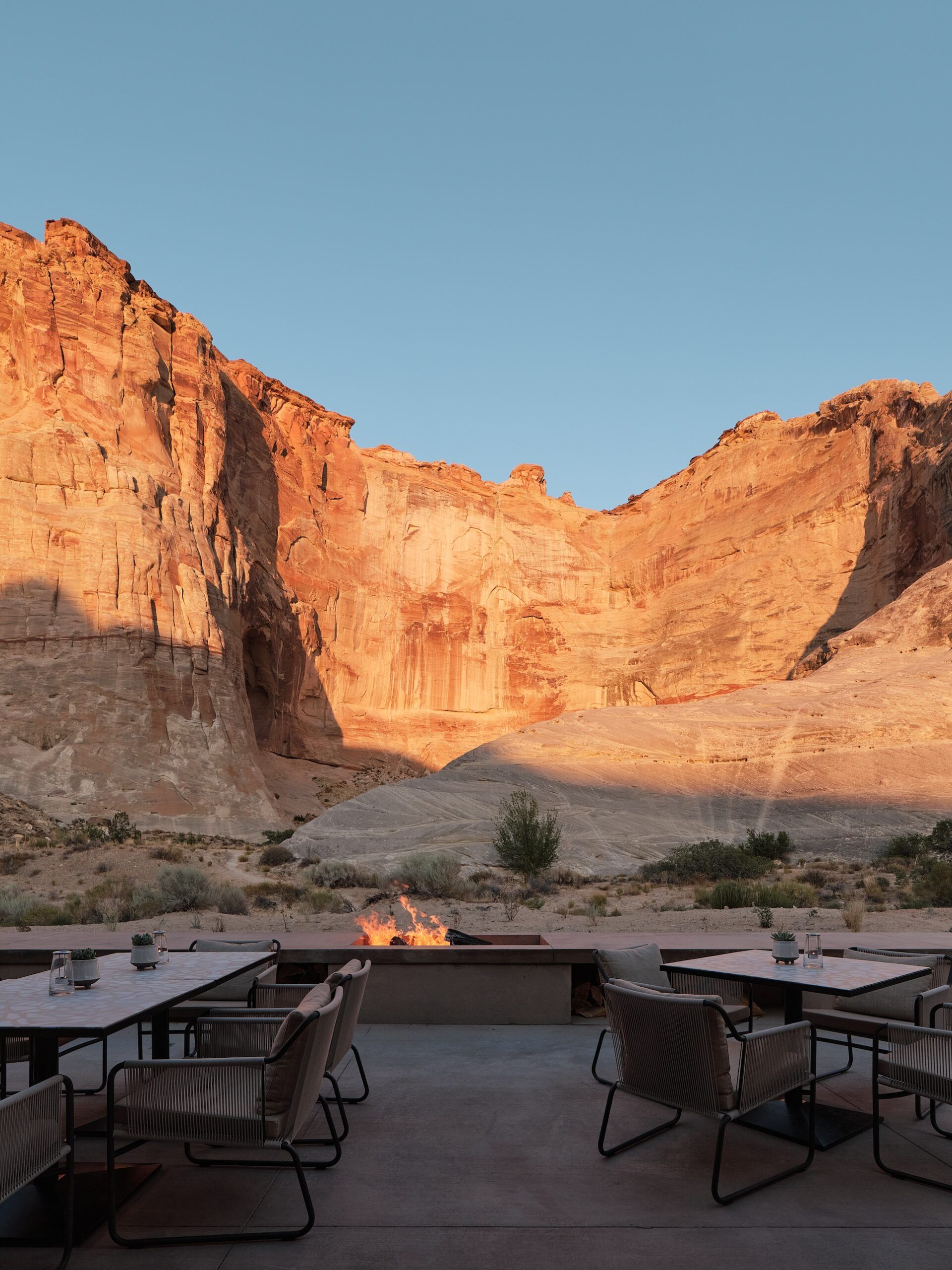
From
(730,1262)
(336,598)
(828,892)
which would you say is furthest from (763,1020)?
(336,598)

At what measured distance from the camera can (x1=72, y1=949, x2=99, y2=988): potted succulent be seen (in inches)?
177

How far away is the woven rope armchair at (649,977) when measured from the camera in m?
5.35

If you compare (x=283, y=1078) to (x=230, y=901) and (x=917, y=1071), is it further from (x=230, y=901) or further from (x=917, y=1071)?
(x=230, y=901)

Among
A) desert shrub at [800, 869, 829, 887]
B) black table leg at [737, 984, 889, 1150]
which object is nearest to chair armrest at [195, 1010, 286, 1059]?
black table leg at [737, 984, 889, 1150]

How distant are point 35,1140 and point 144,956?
5.83 feet

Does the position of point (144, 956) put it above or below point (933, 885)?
above

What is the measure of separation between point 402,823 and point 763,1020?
22.1m

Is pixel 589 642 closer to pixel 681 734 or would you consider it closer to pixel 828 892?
pixel 681 734

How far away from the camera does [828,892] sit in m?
18.7

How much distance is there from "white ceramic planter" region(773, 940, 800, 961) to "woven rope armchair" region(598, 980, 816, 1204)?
2.09ft

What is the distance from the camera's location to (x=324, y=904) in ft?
52.8

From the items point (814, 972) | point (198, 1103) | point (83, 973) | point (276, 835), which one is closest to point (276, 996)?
point (83, 973)

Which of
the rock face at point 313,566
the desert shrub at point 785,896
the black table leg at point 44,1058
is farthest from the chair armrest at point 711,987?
the rock face at point 313,566

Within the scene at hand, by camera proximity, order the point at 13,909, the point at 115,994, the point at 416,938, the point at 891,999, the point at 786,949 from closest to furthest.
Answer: the point at 115,994, the point at 786,949, the point at 891,999, the point at 416,938, the point at 13,909
